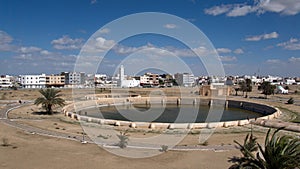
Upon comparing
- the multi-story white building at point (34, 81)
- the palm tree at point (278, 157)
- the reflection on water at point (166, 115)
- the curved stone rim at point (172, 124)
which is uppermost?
the multi-story white building at point (34, 81)

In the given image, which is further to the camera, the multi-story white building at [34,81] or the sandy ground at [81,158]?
the multi-story white building at [34,81]

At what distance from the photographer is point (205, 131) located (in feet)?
76.6

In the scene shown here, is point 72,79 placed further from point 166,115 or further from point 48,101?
point 48,101

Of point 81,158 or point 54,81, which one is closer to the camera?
point 81,158

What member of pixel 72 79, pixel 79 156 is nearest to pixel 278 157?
pixel 79 156

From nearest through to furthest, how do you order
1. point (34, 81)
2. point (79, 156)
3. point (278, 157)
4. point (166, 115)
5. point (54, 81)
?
1. point (278, 157)
2. point (79, 156)
3. point (166, 115)
4. point (34, 81)
5. point (54, 81)

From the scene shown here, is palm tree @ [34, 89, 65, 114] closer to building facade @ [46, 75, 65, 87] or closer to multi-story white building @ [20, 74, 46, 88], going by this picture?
multi-story white building @ [20, 74, 46, 88]

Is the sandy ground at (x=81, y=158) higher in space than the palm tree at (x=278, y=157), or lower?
lower

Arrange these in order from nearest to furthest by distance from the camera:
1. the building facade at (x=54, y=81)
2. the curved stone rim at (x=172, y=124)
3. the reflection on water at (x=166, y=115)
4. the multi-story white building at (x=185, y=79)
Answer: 1. the curved stone rim at (x=172, y=124)
2. the reflection on water at (x=166, y=115)
3. the building facade at (x=54, y=81)
4. the multi-story white building at (x=185, y=79)

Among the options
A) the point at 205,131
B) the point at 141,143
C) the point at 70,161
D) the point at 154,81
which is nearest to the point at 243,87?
the point at 205,131

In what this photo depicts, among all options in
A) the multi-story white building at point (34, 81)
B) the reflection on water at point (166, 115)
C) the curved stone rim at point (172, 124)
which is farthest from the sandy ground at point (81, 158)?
the multi-story white building at point (34, 81)

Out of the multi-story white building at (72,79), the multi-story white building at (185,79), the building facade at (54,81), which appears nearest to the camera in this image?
the building facade at (54,81)

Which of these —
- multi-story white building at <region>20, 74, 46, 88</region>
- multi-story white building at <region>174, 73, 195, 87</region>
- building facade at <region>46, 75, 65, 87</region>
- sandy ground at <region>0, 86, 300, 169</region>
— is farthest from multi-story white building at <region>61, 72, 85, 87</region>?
sandy ground at <region>0, 86, 300, 169</region>

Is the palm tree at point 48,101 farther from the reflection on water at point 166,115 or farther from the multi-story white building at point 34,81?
the multi-story white building at point 34,81
